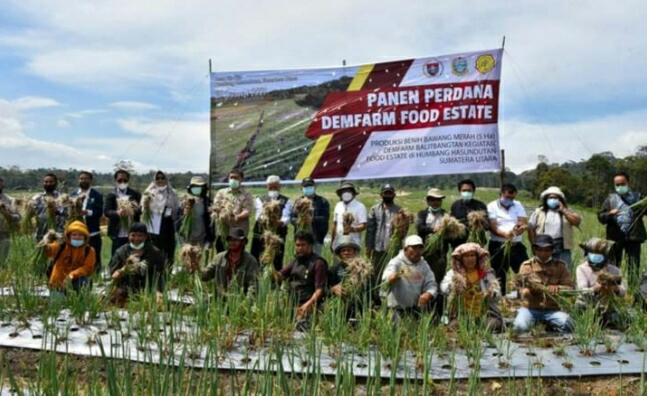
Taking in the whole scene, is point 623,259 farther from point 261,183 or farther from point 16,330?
point 16,330

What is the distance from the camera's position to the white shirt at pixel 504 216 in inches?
259

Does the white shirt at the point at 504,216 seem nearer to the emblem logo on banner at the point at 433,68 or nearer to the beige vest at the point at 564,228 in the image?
the beige vest at the point at 564,228

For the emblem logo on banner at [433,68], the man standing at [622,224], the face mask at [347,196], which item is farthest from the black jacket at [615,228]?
the emblem logo on banner at [433,68]

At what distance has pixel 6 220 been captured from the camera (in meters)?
6.60

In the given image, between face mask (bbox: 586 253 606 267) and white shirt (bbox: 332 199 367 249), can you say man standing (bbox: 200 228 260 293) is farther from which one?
face mask (bbox: 586 253 606 267)

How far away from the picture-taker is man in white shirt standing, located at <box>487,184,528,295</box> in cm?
656

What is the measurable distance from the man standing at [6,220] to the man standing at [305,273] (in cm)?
321

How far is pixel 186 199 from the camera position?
20.5 ft

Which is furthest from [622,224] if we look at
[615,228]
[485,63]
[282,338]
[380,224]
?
[282,338]

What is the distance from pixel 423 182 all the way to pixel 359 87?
1.79 metres

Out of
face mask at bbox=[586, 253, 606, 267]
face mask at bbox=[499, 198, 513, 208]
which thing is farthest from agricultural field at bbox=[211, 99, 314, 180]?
face mask at bbox=[586, 253, 606, 267]

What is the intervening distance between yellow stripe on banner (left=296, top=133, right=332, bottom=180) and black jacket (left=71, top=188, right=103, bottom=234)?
303 centimetres

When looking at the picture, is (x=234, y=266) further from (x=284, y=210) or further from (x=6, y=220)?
(x=6, y=220)

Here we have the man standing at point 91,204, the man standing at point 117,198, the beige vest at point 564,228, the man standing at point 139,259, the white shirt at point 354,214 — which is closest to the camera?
the man standing at point 139,259
